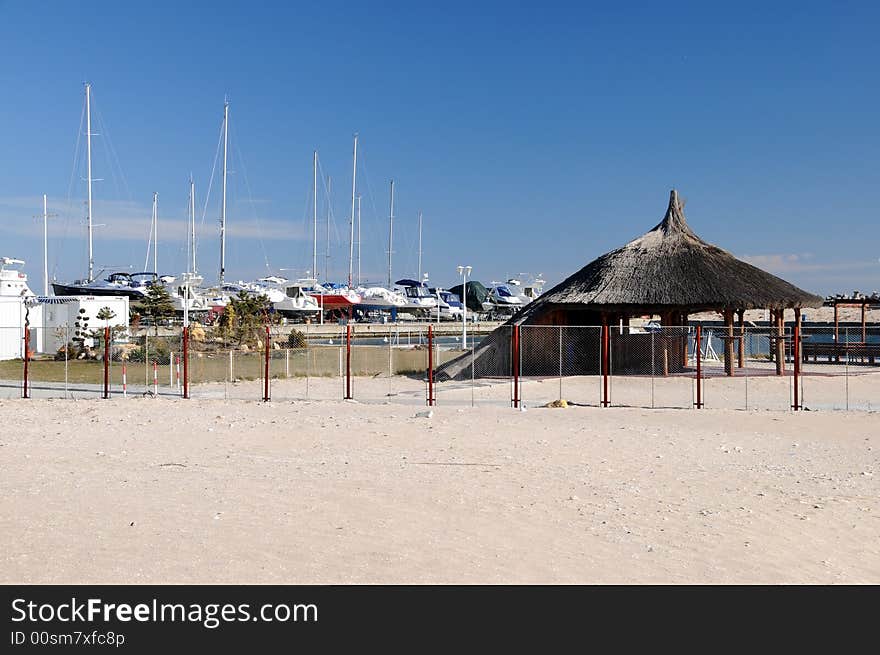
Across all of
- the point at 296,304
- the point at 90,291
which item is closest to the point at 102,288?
the point at 90,291

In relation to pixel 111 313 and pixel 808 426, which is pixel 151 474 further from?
pixel 111 313

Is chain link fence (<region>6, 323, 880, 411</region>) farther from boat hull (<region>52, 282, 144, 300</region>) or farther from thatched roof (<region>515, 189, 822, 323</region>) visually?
boat hull (<region>52, 282, 144, 300</region>)

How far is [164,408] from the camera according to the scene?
24125 mm

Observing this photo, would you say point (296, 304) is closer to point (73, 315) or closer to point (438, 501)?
point (73, 315)

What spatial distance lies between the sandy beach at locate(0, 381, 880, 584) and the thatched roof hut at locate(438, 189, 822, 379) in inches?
420

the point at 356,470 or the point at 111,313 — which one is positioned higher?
the point at 111,313

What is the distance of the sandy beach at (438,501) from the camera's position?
9211 mm

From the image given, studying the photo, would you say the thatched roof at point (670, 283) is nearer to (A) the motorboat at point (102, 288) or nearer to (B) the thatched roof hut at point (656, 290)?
(B) the thatched roof hut at point (656, 290)

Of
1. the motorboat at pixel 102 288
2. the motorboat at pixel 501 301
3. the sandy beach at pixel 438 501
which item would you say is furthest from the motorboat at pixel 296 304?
the sandy beach at pixel 438 501

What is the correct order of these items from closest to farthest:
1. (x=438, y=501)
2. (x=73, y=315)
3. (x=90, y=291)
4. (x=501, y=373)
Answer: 1. (x=438, y=501)
2. (x=501, y=373)
3. (x=73, y=315)
4. (x=90, y=291)

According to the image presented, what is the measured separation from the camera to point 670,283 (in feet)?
107

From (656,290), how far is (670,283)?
2.12 ft
